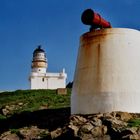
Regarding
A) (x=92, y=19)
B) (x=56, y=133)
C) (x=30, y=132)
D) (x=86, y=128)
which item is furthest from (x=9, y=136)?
(x=92, y=19)

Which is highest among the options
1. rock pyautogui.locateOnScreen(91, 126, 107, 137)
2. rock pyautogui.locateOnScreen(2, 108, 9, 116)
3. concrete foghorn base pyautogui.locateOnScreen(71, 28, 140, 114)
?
concrete foghorn base pyautogui.locateOnScreen(71, 28, 140, 114)

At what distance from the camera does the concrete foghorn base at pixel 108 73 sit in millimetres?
21578

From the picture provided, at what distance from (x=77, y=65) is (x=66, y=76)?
122 feet

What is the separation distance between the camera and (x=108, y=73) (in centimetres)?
2188

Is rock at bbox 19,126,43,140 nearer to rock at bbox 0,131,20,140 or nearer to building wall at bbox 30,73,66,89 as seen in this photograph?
rock at bbox 0,131,20,140

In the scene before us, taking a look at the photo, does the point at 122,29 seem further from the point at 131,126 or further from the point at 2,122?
the point at 2,122

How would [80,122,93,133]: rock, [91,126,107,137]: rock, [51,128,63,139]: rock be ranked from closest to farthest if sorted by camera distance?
[91,126,107,137]: rock < [80,122,93,133]: rock < [51,128,63,139]: rock

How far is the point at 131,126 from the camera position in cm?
1945

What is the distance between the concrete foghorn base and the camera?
2158cm

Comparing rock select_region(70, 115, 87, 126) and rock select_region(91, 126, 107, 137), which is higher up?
rock select_region(70, 115, 87, 126)

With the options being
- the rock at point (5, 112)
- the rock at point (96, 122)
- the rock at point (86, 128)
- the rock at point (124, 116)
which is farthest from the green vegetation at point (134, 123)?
the rock at point (5, 112)

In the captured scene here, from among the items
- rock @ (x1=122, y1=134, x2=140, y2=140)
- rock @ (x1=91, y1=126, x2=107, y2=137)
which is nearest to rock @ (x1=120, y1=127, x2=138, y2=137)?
rock @ (x1=122, y1=134, x2=140, y2=140)

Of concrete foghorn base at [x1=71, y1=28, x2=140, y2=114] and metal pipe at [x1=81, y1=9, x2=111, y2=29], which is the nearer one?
concrete foghorn base at [x1=71, y1=28, x2=140, y2=114]

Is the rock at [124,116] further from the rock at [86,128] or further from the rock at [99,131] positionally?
the rock at [86,128]
